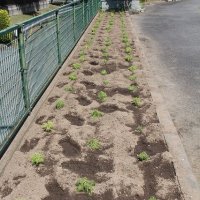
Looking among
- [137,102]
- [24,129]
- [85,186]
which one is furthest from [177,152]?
[24,129]

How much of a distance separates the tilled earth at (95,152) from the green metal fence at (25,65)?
1.14 feet

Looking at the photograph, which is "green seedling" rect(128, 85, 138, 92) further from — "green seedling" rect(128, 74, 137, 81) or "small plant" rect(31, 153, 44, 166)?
"small plant" rect(31, 153, 44, 166)

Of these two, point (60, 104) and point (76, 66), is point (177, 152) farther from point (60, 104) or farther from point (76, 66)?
point (76, 66)

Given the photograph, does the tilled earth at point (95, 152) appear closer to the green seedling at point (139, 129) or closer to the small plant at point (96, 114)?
the green seedling at point (139, 129)

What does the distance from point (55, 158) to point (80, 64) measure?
5.38 meters

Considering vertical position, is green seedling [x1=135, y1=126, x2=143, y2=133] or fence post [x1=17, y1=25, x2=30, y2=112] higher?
fence post [x1=17, y1=25, x2=30, y2=112]

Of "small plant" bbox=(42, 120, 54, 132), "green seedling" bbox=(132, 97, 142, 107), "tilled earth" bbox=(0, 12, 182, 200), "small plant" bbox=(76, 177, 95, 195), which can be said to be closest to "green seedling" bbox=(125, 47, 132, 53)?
"tilled earth" bbox=(0, 12, 182, 200)

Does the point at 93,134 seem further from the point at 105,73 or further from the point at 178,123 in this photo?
the point at 105,73

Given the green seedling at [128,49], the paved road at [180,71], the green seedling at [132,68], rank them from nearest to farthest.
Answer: the paved road at [180,71] < the green seedling at [132,68] < the green seedling at [128,49]

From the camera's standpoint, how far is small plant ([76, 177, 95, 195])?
4285mm

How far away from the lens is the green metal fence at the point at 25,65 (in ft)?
17.2

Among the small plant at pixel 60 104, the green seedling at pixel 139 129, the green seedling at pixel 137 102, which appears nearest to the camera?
the green seedling at pixel 139 129

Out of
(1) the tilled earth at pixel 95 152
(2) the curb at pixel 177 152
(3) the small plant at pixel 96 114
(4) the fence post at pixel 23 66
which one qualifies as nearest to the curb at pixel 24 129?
(1) the tilled earth at pixel 95 152

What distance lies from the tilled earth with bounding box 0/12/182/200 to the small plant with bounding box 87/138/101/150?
0.21 ft
